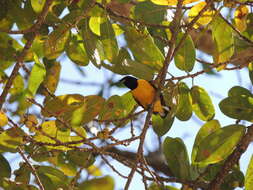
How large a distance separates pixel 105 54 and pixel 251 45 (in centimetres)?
76

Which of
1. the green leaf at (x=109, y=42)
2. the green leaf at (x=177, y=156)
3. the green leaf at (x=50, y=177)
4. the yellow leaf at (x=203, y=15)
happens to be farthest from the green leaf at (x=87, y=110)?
the yellow leaf at (x=203, y=15)

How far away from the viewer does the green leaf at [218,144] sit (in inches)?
78.5

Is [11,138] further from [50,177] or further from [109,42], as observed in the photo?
[109,42]

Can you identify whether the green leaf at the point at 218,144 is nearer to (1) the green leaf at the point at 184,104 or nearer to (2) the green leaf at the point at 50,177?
(1) the green leaf at the point at 184,104

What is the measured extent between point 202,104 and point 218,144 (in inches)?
15.1

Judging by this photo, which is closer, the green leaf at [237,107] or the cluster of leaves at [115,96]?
the cluster of leaves at [115,96]

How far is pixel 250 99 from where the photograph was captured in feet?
7.15

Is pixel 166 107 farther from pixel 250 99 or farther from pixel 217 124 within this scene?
pixel 250 99

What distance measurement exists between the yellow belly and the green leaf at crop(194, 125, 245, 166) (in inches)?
14.6

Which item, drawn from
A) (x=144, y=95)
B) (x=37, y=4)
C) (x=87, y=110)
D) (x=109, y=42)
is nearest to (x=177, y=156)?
(x=144, y=95)

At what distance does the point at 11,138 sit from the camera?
2.03 metres

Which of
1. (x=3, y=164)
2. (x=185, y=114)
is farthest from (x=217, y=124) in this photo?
(x=3, y=164)

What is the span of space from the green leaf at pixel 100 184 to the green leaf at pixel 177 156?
1175 millimetres

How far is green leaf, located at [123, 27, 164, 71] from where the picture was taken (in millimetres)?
2154
